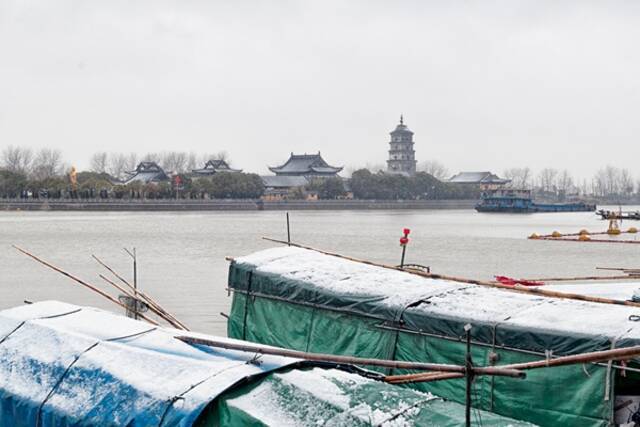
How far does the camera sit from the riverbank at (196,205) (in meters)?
67.8

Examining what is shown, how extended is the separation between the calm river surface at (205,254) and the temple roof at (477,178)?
56.0 m

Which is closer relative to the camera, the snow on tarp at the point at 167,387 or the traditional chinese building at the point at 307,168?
the snow on tarp at the point at 167,387

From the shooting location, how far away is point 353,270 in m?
7.91

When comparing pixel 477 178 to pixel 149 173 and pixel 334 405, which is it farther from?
pixel 334 405

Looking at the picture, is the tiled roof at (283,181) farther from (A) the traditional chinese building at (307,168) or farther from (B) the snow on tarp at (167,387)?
(B) the snow on tarp at (167,387)

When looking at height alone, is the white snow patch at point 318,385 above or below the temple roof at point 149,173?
below

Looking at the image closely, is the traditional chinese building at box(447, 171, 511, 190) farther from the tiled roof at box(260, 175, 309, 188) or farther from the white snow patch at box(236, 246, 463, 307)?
the white snow patch at box(236, 246, 463, 307)

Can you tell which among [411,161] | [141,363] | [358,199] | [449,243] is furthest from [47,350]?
[411,161]

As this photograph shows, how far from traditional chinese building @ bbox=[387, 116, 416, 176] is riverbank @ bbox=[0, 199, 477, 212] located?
21.2 m

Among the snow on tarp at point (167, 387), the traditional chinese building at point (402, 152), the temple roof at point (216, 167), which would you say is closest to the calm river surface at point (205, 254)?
the snow on tarp at point (167, 387)

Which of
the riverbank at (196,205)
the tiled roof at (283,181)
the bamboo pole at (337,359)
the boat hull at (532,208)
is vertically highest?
the tiled roof at (283,181)

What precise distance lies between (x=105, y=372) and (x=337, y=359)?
5.17 feet

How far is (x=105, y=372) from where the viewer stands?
16.5 ft

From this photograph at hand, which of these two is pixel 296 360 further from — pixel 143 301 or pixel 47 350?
pixel 143 301
